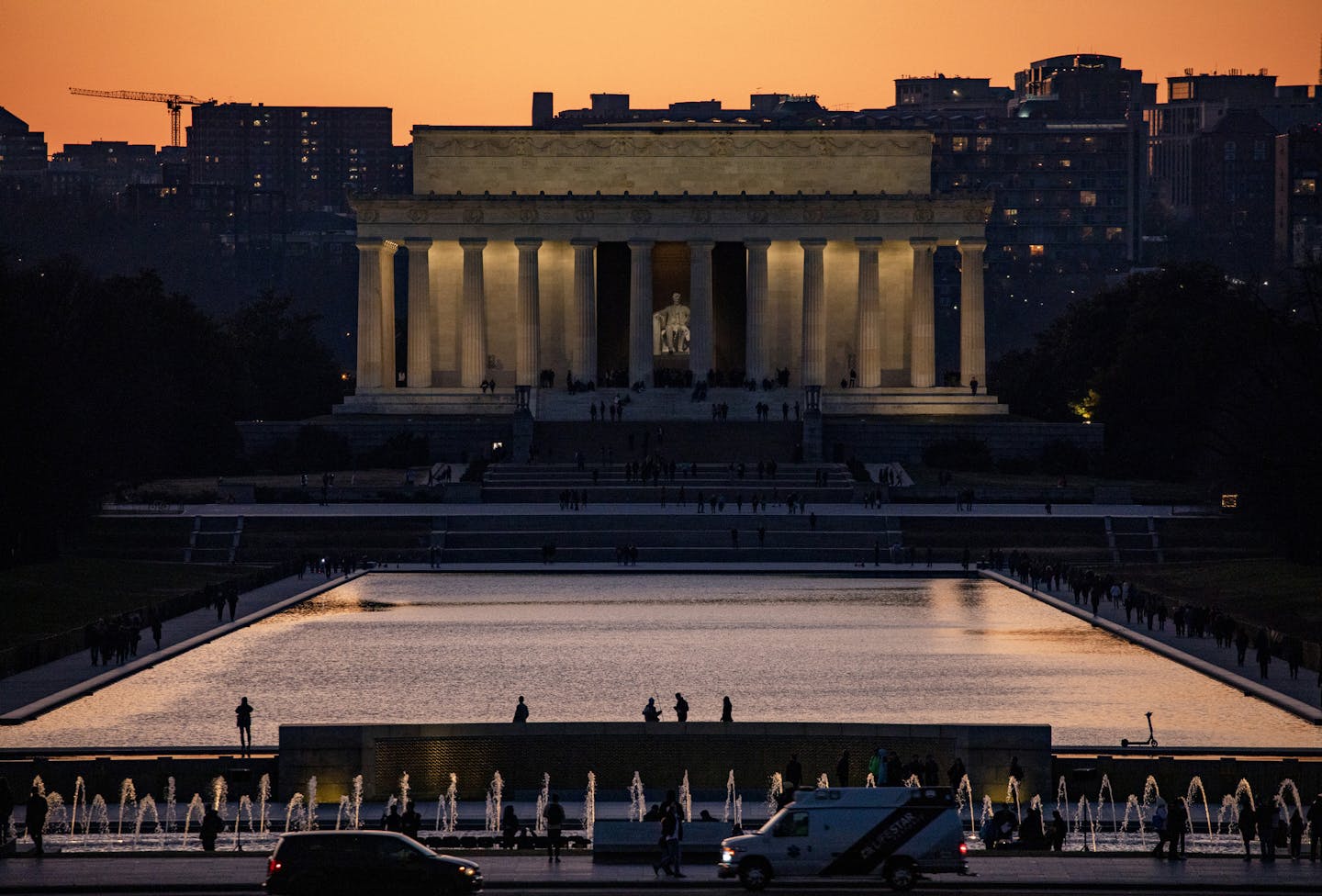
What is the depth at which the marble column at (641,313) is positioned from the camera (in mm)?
122438

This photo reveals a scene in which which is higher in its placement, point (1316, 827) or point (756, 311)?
point (756, 311)

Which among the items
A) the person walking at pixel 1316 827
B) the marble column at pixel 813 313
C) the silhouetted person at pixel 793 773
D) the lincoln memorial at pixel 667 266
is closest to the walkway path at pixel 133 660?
the silhouetted person at pixel 793 773

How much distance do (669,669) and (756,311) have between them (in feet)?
220

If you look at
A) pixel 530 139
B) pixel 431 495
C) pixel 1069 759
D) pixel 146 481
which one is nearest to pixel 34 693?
pixel 1069 759

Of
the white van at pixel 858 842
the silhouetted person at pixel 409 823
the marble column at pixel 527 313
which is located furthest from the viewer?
the marble column at pixel 527 313

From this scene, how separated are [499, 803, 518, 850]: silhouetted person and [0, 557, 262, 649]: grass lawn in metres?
26.7

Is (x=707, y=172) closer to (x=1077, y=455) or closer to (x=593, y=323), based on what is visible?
(x=593, y=323)

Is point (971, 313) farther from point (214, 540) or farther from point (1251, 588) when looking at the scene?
point (1251, 588)

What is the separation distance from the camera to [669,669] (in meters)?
57.5

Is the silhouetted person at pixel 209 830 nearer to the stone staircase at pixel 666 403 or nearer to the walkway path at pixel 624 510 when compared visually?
the walkway path at pixel 624 510

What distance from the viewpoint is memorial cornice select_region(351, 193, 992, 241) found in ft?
400

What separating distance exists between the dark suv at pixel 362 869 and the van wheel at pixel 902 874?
6046 millimetres

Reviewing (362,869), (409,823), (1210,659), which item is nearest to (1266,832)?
(409,823)

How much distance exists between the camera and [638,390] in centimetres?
12056
